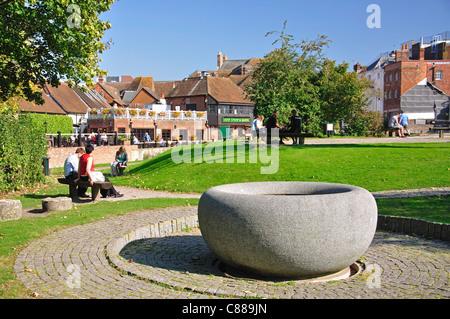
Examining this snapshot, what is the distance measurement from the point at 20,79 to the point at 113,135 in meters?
21.8

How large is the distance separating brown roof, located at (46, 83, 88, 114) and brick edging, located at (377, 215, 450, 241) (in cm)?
5361

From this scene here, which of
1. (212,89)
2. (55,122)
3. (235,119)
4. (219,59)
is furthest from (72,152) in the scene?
(219,59)

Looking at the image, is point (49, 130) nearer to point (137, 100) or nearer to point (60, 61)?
point (60, 61)

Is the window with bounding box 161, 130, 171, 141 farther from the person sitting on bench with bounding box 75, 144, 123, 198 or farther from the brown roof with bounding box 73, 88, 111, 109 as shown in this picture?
the person sitting on bench with bounding box 75, 144, 123, 198

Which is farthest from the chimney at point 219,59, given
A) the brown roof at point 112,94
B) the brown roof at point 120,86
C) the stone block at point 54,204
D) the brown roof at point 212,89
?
the stone block at point 54,204

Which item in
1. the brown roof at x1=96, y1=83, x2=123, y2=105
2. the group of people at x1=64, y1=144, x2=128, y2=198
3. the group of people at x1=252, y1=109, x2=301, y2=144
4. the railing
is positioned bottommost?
the group of people at x1=64, y1=144, x2=128, y2=198

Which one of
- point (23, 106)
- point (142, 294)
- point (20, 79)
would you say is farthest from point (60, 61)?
point (23, 106)

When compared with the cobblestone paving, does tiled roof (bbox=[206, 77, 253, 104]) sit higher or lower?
higher

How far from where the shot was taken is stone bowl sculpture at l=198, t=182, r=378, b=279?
6230 mm

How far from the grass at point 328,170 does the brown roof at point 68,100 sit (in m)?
40.7

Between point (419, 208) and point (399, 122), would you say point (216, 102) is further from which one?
point (419, 208)

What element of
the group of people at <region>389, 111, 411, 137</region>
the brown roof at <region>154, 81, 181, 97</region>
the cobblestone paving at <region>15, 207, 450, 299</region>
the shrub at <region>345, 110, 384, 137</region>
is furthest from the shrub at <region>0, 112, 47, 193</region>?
the brown roof at <region>154, 81, 181, 97</region>
